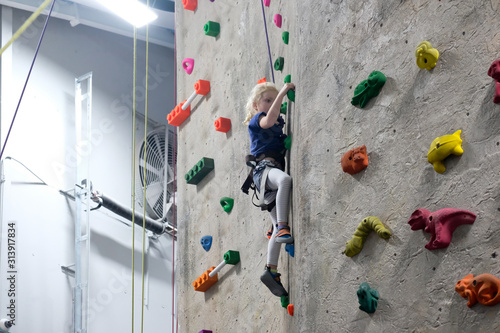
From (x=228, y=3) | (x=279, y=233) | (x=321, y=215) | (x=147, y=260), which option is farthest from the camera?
(x=147, y=260)

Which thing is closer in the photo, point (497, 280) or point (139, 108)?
point (497, 280)

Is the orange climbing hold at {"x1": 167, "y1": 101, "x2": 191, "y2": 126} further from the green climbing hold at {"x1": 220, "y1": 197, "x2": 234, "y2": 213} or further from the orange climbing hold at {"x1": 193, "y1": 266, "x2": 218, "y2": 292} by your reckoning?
the orange climbing hold at {"x1": 193, "y1": 266, "x2": 218, "y2": 292}

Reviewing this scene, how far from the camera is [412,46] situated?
280 cm

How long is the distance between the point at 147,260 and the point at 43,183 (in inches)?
70.4

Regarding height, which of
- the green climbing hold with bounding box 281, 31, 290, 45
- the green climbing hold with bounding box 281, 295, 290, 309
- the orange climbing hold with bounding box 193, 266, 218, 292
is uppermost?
the green climbing hold with bounding box 281, 31, 290, 45

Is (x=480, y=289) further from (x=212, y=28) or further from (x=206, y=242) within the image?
(x=212, y=28)

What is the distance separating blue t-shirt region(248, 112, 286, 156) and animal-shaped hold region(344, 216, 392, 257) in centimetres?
102

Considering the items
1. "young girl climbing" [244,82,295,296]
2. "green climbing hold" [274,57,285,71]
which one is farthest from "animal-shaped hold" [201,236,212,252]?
"green climbing hold" [274,57,285,71]

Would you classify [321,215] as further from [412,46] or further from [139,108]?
[139,108]

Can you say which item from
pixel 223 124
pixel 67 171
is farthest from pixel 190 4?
pixel 67 171

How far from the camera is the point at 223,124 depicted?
4.83 metres

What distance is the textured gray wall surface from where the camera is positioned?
2.44 meters

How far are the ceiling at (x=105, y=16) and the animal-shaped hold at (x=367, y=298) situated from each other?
20.7ft

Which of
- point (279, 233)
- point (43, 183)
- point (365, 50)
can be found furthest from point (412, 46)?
point (43, 183)
